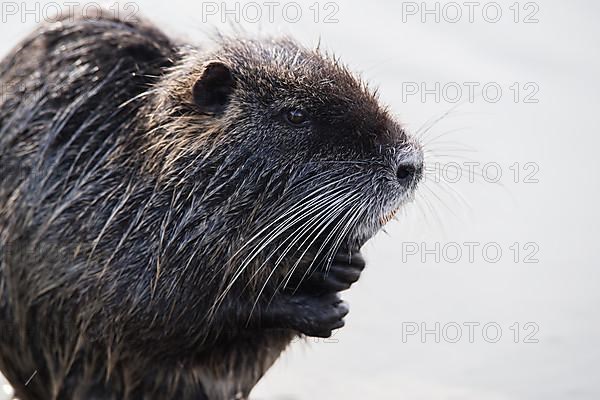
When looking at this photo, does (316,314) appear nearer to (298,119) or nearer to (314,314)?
(314,314)

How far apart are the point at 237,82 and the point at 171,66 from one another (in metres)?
0.38

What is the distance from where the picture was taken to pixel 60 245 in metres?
4.15

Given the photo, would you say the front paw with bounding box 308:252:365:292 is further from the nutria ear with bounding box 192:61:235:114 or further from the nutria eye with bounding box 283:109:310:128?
the nutria ear with bounding box 192:61:235:114

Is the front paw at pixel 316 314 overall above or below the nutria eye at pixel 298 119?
below

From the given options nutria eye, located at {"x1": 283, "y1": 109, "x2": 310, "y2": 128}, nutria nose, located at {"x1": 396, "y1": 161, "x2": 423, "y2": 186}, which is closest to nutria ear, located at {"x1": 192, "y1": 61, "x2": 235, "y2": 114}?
nutria eye, located at {"x1": 283, "y1": 109, "x2": 310, "y2": 128}

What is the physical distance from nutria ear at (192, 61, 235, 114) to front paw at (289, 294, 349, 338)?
750 millimetres

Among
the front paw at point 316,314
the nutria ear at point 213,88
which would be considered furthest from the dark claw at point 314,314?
the nutria ear at point 213,88

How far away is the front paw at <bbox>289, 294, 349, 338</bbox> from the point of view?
13.6 ft

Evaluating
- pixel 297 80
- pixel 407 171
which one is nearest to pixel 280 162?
pixel 297 80

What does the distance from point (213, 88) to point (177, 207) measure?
465 millimetres

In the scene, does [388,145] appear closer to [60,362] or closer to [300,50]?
[300,50]

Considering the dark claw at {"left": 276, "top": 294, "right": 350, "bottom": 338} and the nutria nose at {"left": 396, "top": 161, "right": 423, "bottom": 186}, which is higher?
the nutria nose at {"left": 396, "top": 161, "right": 423, "bottom": 186}

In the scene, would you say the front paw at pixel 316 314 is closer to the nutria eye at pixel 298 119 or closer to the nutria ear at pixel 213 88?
the nutria eye at pixel 298 119

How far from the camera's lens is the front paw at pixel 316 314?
4160 mm
